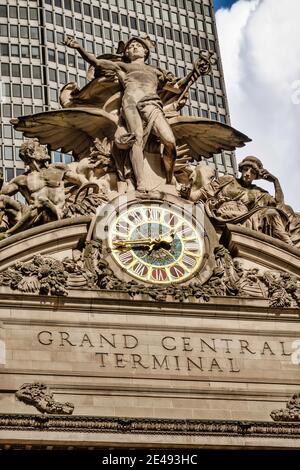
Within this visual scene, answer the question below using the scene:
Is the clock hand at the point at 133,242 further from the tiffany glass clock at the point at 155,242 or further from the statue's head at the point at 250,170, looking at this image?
the statue's head at the point at 250,170

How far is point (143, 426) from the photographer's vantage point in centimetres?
3428

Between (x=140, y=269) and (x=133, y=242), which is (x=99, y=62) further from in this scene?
(x=140, y=269)

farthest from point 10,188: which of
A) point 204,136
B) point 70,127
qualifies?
point 204,136

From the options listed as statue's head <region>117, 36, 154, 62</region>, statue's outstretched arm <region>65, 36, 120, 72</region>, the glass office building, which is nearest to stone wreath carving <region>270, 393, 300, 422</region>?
statue's outstretched arm <region>65, 36, 120, 72</region>

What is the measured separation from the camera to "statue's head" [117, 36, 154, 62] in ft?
137

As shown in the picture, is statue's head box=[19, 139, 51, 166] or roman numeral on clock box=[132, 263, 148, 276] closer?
roman numeral on clock box=[132, 263, 148, 276]

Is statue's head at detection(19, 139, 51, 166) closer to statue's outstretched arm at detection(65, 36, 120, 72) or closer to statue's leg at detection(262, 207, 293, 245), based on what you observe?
statue's outstretched arm at detection(65, 36, 120, 72)

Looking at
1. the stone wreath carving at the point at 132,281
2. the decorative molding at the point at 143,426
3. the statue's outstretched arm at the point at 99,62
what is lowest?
Answer: the decorative molding at the point at 143,426

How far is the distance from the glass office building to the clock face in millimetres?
24770

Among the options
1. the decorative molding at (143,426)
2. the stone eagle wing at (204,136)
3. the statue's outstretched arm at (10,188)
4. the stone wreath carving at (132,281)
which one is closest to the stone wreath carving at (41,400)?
the decorative molding at (143,426)

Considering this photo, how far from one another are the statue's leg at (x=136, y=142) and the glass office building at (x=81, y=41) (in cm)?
2325

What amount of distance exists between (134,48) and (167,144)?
3322 millimetres

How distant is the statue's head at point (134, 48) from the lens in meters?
41.7
